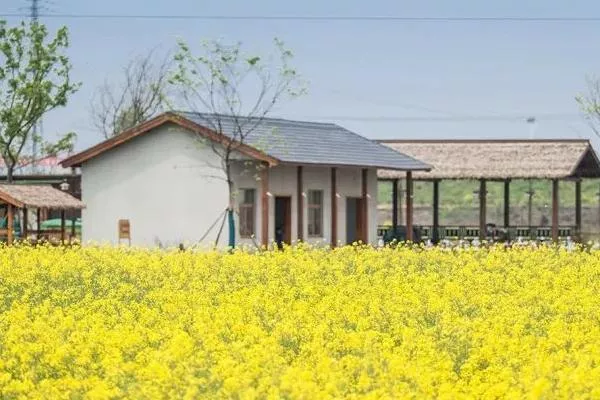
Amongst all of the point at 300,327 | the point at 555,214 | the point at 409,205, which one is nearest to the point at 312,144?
the point at 409,205

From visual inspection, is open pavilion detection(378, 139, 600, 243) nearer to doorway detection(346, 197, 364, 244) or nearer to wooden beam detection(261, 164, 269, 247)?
doorway detection(346, 197, 364, 244)

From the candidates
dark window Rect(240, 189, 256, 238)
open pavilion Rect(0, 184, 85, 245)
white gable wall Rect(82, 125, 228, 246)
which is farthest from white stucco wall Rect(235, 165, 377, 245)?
open pavilion Rect(0, 184, 85, 245)

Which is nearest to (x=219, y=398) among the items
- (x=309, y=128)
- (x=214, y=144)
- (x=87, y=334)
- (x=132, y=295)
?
(x=87, y=334)

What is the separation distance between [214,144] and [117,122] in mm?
27015

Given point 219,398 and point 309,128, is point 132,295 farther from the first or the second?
point 309,128

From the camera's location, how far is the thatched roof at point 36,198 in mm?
34062

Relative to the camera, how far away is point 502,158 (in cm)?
4097

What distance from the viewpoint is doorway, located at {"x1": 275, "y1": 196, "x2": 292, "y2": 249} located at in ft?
115

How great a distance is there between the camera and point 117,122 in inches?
2389

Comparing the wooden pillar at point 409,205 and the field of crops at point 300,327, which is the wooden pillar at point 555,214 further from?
the field of crops at point 300,327

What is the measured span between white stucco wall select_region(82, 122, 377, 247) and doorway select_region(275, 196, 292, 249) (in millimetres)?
115

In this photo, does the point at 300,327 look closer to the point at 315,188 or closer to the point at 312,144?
the point at 315,188

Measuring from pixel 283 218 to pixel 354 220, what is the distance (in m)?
3.46

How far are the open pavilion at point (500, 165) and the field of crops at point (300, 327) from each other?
56.8ft
